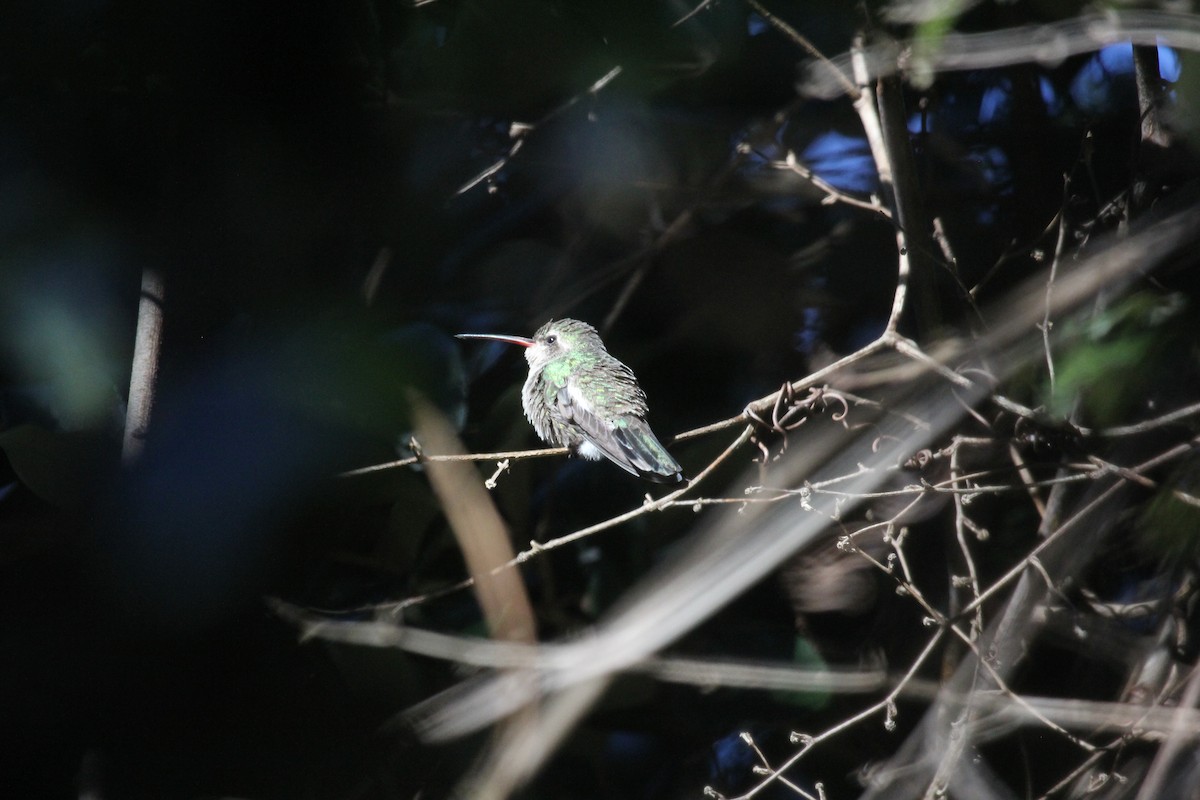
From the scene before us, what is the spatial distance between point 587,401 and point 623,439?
0.36 meters

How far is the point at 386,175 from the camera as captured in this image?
3.63m

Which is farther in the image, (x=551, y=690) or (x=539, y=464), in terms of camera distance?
(x=539, y=464)

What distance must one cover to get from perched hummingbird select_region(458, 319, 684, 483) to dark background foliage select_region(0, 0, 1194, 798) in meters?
0.17

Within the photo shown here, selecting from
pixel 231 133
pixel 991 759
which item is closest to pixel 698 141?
pixel 231 133

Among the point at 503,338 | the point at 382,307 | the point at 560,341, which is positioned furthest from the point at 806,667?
the point at 382,307

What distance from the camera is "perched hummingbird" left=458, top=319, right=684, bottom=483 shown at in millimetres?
2828

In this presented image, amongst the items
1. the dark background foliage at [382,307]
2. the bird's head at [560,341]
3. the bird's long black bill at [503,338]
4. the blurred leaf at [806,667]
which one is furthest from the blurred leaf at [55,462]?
the blurred leaf at [806,667]

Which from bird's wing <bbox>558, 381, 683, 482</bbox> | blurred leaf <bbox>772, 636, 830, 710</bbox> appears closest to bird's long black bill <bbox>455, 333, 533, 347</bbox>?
bird's wing <bbox>558, 381, 683, 482</bbox>

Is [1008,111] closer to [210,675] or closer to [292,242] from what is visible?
[292,242]

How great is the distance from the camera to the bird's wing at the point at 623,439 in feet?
8.97

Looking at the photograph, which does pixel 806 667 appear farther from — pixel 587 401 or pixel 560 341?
pixel 560 341

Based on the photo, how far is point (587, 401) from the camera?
127 inches

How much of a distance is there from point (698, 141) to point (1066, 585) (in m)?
2.08

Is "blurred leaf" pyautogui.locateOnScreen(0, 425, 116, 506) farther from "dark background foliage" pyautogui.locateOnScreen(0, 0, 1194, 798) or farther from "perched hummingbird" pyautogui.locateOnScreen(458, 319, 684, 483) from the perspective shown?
"perched hummingbird" pyautogui.locateOnScreen(458, 319, 684, 483)
